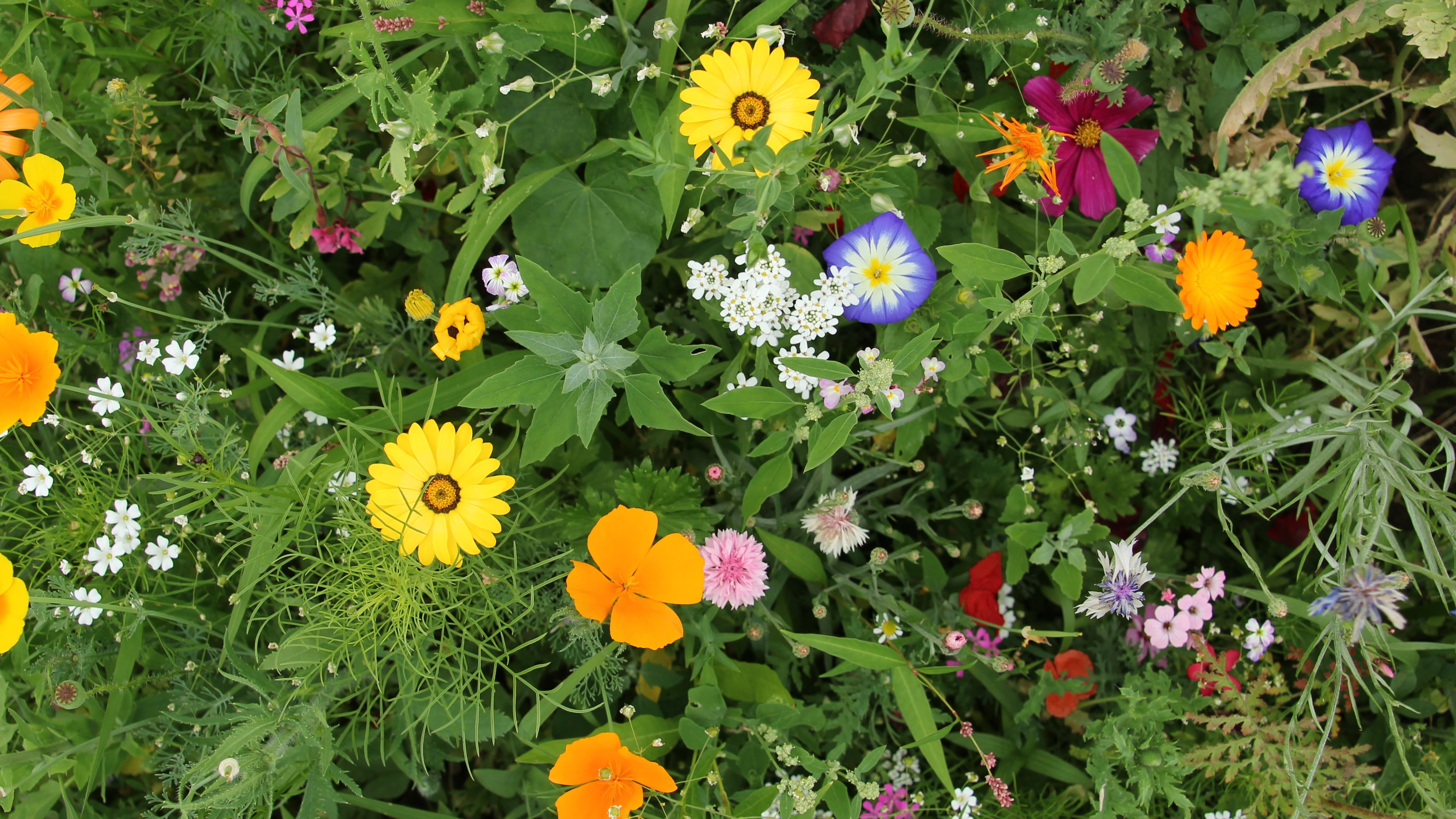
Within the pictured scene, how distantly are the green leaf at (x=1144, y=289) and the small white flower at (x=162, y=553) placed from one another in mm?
1957

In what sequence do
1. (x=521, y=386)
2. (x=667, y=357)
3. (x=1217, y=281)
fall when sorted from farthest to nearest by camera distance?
(x=1217, y=281), (x=667, y=357), (x=521, y=386)

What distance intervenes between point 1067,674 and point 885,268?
3.49 feet

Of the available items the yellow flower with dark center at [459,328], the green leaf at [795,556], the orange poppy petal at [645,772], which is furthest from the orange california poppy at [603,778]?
the yellow flower with dark center at [459,328]

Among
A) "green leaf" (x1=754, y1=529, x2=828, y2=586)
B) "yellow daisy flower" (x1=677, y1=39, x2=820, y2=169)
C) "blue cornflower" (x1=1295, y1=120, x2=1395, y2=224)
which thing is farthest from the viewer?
"blue cornflower" (x1=1295, y1=120, x2=1395, y2=224)

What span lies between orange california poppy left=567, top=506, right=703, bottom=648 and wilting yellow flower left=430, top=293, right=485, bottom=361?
46 cm

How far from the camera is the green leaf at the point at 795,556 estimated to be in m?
1.82

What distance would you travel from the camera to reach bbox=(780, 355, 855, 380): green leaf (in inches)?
56.5

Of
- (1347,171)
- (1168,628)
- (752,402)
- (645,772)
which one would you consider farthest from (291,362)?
(1347,171)

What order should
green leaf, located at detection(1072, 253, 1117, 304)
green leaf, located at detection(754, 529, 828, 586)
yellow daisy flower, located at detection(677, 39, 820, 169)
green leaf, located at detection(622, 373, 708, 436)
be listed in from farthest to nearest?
1. green leaf, located at detection(754, 529, 828, 586)
2. yellow daisy flower, located at detection(677, 39, 820, 169)
3. green leaf, located at detection(622, 373, 708, 436)
4. green leaf, located at detection(1072, 253, 1117, 304)

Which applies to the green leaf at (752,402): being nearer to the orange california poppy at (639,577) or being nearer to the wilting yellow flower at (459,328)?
the orange california poppy at (639,577)

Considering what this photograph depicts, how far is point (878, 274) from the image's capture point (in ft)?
5.78

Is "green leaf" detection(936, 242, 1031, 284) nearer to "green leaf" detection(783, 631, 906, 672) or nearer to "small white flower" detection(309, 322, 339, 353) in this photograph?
"green leaf" detection(783, 631, 906, 672)

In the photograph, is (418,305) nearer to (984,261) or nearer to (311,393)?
(311,393)

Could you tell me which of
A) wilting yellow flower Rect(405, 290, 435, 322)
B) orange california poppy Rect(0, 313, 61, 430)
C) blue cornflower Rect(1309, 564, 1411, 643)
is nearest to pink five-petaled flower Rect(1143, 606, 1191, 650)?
blue cornflower Rect(1309, 564, 1411, 643)
